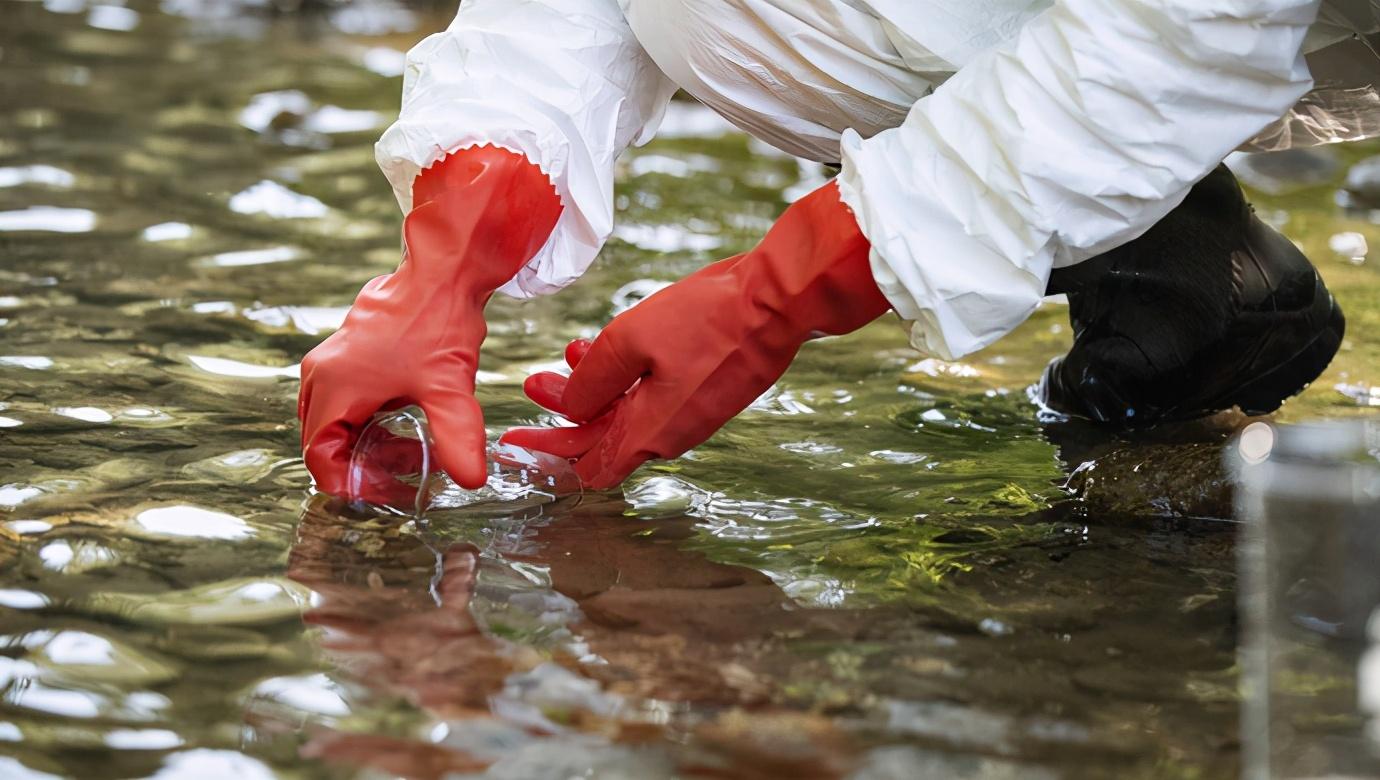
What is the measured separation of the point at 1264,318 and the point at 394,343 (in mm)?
1155

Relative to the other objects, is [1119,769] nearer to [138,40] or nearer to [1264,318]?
[1264,318]

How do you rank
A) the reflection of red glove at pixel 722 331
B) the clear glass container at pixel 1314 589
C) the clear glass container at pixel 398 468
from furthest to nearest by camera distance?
the clear glass container at pixel 398 468 < the reflection of red glove at pixel 722 331 < the clear glass container at pixel 1314 589

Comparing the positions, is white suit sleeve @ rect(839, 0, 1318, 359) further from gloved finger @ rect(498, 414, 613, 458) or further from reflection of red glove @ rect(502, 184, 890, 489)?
gloved finger @ rect(498, 414, 613, 458)

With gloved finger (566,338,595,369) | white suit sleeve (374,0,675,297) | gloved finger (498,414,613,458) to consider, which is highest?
white suit sleeve (374,0,675,297)

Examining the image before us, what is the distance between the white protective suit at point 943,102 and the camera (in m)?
1.44

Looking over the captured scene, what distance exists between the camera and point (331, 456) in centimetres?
164

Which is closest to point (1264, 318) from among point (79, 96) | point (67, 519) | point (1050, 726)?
point (1050, 726)

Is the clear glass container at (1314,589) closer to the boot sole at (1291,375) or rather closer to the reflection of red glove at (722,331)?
the reflection of red glove at (722,331)

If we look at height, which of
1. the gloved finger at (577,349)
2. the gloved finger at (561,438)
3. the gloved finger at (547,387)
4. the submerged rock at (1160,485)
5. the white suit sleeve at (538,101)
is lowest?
the submerged rock at (1160,485)

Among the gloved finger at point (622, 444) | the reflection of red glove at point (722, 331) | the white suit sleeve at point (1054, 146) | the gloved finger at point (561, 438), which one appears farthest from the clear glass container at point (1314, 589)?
the gloved finger at point (561, 438)

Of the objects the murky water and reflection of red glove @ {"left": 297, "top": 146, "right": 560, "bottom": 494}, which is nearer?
the murky water

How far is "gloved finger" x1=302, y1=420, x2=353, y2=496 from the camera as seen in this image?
1.63 m

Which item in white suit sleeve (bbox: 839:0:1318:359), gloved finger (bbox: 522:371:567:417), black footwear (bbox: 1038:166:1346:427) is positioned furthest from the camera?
black footwear (bbox: 1038:166:1346:427)

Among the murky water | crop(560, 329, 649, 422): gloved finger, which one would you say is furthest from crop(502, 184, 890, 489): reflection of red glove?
the murky water
